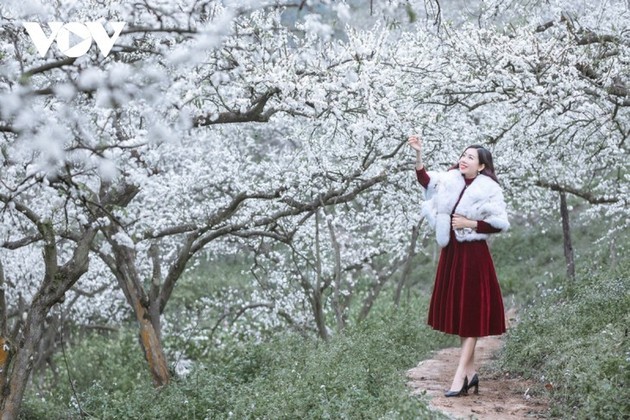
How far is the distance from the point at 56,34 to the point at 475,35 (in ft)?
16.3

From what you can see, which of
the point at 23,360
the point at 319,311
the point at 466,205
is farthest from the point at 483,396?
the point at 319,311

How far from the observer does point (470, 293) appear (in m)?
6.70

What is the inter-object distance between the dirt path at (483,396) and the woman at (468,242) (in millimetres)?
212

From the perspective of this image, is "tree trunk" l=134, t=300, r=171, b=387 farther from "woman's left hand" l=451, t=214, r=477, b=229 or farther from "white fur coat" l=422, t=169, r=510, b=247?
"woman's left hand" l=451, t=214, r=477, b=229

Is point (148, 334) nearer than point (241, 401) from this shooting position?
No

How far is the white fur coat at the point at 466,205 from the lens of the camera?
659 centimetres

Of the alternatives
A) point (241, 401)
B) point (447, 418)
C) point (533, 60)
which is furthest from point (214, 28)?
point (533, 60)

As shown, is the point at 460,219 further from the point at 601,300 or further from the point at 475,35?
the point at 475,35

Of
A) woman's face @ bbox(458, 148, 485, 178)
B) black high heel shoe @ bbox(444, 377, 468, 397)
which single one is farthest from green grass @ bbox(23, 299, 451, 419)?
woman's face @ bbox(458, 148, 485, 178)

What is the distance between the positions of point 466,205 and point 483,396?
1.46 m

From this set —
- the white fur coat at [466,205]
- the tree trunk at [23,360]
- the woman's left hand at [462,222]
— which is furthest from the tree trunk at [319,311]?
the woman's left hand at [462,222]

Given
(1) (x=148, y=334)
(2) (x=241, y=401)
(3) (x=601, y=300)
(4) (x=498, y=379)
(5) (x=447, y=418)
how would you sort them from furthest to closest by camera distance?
(1) (x=148, y=334) < (3) (x=601, y=300) < (4) (x=498, y=379) < (2) (x=241, y=401) < (5) (x=447, y=418)

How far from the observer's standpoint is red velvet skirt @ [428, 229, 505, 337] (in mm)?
6664

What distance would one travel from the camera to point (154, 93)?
6.13m
